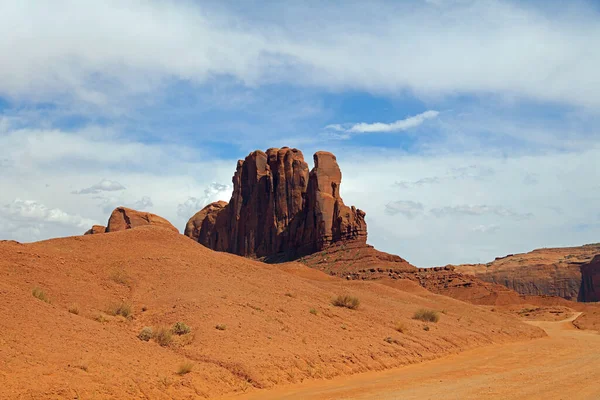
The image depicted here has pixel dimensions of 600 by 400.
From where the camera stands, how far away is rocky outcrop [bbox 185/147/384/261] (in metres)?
80.2

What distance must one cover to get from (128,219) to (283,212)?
82.0 ft

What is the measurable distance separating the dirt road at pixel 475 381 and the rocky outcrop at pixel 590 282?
99.4m

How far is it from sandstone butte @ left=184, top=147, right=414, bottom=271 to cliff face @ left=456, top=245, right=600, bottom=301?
2387 inches

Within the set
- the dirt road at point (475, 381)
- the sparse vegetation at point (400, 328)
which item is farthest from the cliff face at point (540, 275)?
the dirt road at point (475, 381)

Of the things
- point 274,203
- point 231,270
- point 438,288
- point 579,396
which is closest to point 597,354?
point 579,396

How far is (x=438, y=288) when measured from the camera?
2736 inches

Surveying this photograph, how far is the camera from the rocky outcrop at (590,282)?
11421cm

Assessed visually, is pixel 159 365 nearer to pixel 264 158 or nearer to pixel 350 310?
pixel 350 310

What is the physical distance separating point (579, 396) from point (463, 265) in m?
146

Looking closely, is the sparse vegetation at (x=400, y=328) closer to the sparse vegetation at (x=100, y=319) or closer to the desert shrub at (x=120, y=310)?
the desert shrub at (x=120, y=310)

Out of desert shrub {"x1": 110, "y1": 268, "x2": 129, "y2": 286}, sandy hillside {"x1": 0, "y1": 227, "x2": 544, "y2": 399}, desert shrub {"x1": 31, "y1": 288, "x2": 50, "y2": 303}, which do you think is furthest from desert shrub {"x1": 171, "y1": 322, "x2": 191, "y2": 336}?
desert shrub {"x1": 110, "y1": 268, "x2": 129, "y2": 286}

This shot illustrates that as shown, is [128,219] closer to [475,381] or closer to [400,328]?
[400,328]

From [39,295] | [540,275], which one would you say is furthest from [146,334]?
[540,275]

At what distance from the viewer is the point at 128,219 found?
78.4 meters
